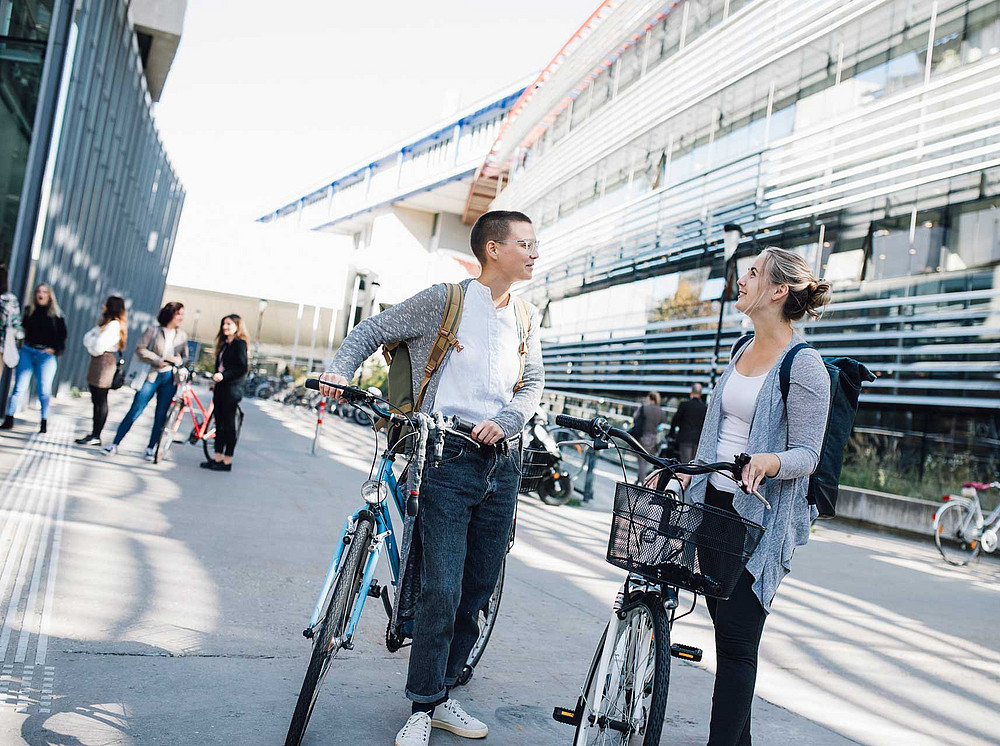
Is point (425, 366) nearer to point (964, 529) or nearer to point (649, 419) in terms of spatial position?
point (964, 529)

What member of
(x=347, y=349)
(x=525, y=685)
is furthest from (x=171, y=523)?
(x=347, y=349)

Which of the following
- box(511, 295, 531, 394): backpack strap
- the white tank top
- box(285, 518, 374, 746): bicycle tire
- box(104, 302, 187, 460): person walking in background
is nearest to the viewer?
box(285, 518, 374, 746): bicycle tire

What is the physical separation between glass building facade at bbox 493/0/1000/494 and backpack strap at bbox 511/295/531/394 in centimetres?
1041

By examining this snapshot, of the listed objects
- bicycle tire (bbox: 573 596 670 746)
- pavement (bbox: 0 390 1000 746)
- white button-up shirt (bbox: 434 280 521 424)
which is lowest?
pavement (bbox: 0 390 1000 746)

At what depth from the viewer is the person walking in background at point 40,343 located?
10.2 m

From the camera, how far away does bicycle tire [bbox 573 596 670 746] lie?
8.86 ft

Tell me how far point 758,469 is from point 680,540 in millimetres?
297

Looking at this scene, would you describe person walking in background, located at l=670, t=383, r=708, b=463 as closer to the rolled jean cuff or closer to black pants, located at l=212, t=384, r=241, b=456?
black pants, located at l=212, t=384, r=241, b=456

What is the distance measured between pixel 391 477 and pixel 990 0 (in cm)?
1295

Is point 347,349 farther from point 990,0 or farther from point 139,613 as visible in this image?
point 990,0

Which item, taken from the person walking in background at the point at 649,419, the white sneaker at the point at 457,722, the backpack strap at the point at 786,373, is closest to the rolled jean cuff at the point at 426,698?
the white sneaker at the point at 457,722

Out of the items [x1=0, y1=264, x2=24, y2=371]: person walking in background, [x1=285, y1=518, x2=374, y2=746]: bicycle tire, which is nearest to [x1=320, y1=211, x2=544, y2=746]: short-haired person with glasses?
[x1=285, y1=518, x2=374, y2=746]: bicycle tire

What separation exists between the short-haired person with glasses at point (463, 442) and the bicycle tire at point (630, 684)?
2.04 feet

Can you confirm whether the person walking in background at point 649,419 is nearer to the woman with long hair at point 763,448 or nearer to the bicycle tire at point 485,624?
the bicycle tire at point 485,624
